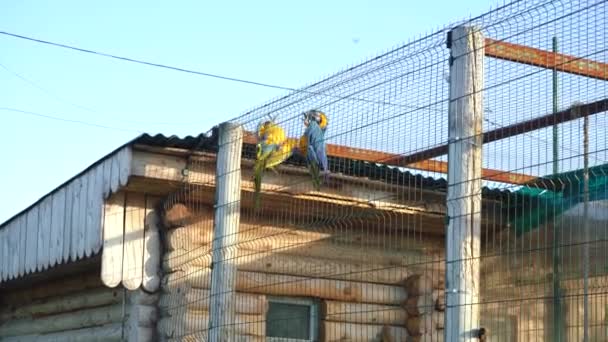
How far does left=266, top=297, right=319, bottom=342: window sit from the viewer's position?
1061 cm

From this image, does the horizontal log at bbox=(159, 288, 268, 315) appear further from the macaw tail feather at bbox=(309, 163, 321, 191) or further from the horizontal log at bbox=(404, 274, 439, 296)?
the macaw tail feather at bbox=(309, 163, 321, 191)

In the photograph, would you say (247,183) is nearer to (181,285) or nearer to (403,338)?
(181,285)

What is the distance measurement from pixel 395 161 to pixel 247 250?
102 inches

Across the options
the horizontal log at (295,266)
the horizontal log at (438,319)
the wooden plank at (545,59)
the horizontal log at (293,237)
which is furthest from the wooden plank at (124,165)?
the wooden plank at (545,59)

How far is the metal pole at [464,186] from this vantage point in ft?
20.9

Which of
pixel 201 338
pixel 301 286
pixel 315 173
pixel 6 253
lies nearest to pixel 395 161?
pixel 315 173

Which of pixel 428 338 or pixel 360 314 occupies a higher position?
pixel 360 314

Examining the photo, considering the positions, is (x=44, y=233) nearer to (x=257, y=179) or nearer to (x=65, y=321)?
(x=65, y=321)

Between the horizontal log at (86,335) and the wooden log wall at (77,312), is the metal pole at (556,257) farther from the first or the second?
the horizontal log at (86,335)

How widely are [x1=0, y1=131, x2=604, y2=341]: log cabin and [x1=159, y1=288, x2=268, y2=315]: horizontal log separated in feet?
0.04

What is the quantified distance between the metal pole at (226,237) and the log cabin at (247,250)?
5.2 inches

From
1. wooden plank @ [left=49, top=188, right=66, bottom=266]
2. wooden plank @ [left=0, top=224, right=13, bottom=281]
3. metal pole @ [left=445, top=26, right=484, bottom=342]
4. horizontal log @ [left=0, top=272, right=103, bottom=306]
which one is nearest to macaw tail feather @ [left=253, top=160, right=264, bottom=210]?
metal pole @ [left=445, top=26, right=484, bottom=342]

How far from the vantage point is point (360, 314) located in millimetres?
10586

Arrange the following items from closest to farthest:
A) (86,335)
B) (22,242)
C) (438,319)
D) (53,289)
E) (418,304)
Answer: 1. (418,304)
2. (438,319)
3. (86,335)
4. (22,242)
5. (53,289)
